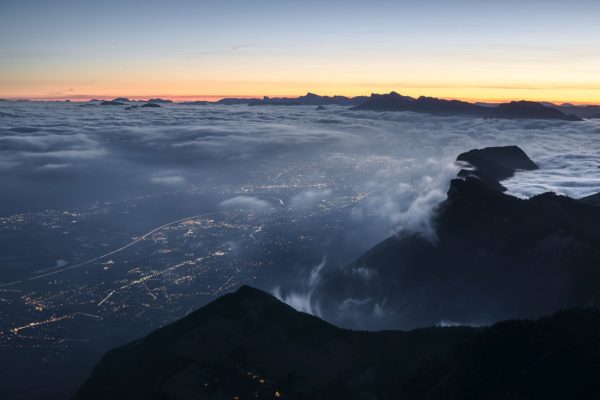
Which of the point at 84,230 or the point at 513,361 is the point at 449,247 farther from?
the point at 84,230

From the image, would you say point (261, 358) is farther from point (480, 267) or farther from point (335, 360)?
point (480, 267)

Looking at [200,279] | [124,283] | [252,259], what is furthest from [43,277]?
[252,259]

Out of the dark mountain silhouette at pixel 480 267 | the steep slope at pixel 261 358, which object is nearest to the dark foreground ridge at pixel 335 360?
the steep slope at pixel 261 358

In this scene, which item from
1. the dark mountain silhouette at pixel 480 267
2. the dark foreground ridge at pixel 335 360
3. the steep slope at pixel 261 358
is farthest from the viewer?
the dark mountain silhouette at pixel 480 267

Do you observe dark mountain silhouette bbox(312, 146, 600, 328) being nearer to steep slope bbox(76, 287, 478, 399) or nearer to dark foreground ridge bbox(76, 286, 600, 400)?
dark foreground ridge bbox(76, 286, 600, 400)

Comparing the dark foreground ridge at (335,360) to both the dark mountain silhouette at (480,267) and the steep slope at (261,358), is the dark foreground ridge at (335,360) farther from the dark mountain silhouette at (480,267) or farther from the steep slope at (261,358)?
the dark mountain silhouette at (480,267)

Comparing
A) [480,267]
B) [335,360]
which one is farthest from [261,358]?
[480,267]

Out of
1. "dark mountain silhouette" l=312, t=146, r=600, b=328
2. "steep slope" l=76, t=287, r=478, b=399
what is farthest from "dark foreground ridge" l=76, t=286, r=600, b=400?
"dark mountain silhouette" l=312, t=146, r=600, b=328
